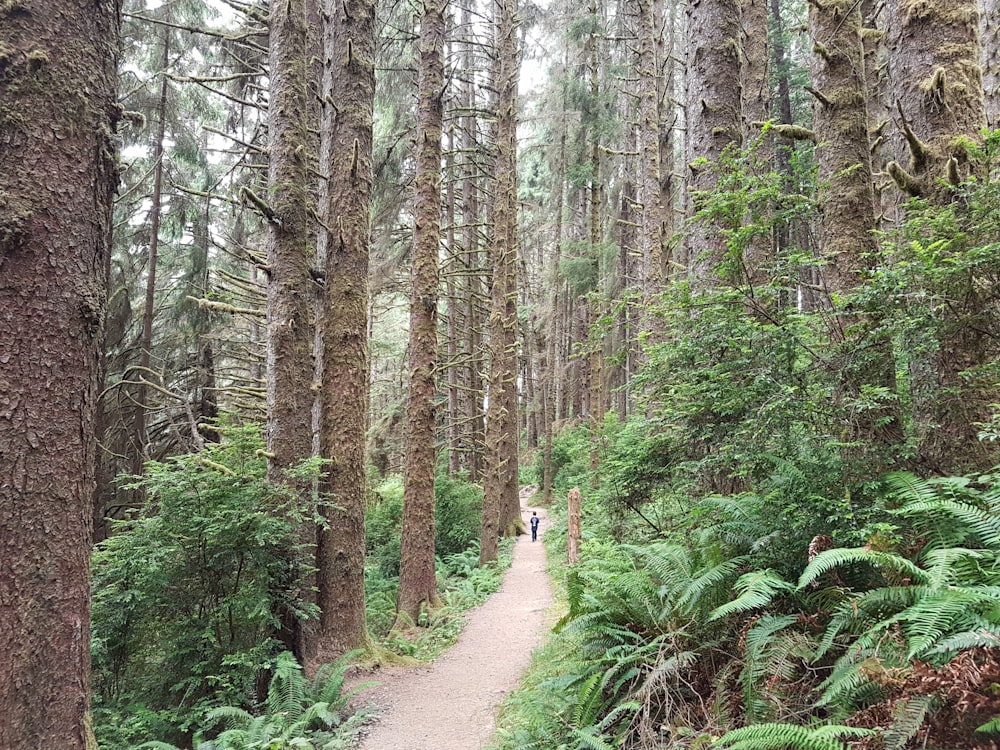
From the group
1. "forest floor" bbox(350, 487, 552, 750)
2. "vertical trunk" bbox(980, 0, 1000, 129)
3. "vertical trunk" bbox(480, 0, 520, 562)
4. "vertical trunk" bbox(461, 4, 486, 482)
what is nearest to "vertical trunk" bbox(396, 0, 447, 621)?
"forest floor" bbox(350, 487, 552, 750)

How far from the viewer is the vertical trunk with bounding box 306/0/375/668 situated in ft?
21.8

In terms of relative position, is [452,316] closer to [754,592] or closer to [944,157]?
[944,157]

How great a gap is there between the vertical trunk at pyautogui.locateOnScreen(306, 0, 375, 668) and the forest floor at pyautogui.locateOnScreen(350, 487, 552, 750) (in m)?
0.90

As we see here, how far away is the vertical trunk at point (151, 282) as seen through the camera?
386 inches

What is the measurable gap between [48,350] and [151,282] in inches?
386

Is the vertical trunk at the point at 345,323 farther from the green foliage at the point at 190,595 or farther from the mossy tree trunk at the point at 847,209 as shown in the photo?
the mossy tree trunk at the point at 847,209

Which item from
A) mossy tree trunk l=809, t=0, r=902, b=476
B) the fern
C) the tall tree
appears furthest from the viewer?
mossy tree trunk l=809, t=0, r=902, b=476

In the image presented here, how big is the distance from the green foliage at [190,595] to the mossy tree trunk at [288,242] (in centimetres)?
73

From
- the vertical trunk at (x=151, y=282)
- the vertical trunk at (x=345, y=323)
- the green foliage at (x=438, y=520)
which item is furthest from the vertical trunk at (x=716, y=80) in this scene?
the green foliage at (x=438, y=520)

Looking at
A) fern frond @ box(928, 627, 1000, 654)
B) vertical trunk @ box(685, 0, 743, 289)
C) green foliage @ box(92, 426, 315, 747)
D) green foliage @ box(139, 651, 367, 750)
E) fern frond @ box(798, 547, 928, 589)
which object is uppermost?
vertical trunk @ box(685, 0, 743, 289)

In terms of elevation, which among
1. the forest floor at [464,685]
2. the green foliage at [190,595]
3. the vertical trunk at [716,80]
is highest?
the vertical trunk at [716,80]

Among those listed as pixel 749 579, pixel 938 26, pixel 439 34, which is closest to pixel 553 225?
pixel 439 34

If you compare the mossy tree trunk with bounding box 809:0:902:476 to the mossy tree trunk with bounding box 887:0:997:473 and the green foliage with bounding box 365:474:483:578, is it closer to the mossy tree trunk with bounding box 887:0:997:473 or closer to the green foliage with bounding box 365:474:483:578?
the mossy tree trunk with bounding box 887:0:997:473

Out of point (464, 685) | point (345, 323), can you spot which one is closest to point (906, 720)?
point (464, 685)
